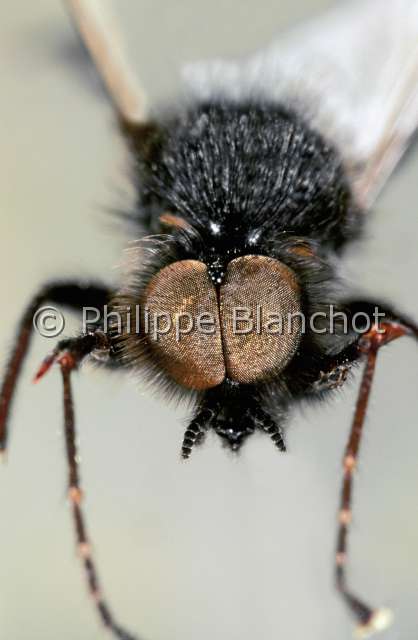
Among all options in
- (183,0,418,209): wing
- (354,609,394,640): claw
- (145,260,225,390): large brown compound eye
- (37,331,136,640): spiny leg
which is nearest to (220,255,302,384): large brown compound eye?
(145,260,225,390): large brown compound eye

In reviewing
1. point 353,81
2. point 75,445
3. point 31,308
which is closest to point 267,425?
point 75,445

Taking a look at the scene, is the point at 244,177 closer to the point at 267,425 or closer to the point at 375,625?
the point at 267,425

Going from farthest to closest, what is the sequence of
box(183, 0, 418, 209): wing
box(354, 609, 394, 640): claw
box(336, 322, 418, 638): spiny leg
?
box(183, 0, 418, 209): wing, box(354, 609, 394, 640): claw, box(336, 322, 418, 638): spiny leg

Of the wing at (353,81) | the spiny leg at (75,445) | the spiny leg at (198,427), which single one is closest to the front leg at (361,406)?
the spiny leg at (198,427)

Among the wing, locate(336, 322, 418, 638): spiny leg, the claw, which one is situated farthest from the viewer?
the wing

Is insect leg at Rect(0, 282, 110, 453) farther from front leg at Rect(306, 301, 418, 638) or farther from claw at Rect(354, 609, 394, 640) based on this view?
claw at Rect(354, 609, 394, 640)

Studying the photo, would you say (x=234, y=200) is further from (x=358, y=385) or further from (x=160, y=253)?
(x=358, y=385)

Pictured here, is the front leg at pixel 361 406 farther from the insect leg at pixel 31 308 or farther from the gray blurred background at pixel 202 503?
the insect leg at pixel 31 308

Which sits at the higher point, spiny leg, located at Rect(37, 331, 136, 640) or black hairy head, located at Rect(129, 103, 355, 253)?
black hairy head, located at Rect(129, 103, 355, 253)
